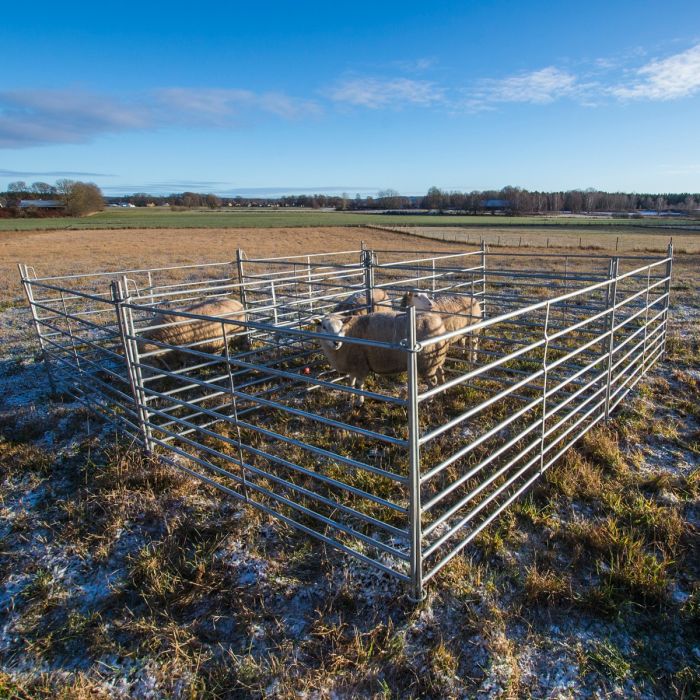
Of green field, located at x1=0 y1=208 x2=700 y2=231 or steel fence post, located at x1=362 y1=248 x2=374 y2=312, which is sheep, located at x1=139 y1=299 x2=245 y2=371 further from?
green field, located at x1=0 y1=208 x2=700 y2=231

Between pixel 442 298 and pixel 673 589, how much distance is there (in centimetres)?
484

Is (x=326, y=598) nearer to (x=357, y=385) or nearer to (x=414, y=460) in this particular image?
(x=414, y=460)

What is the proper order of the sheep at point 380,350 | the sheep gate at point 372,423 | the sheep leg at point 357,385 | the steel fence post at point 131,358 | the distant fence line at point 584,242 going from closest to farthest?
the sheep gate at point 372,423
the steel fence post at point 131,358
the sheep at point 380,350
the sheep leg at point 357,385
the distant fence line at point 584,242

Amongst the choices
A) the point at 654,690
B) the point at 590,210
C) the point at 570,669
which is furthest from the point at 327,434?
the point at 590,210

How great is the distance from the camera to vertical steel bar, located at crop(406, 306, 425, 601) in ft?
7.97

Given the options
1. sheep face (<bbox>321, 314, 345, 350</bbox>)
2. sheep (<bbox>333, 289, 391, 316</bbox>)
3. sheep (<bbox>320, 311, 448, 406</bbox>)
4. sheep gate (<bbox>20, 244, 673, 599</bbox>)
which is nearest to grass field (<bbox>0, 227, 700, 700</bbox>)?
sheep gate (<bbox>20, 244, 673, 599</bbox>)

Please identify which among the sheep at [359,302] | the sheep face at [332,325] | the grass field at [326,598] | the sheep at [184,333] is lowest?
the grass field at [326,598]

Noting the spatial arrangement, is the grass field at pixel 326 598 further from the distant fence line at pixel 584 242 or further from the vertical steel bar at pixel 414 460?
the distant fence line at pixel 584 242

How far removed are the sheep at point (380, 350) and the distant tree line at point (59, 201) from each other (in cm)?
11100

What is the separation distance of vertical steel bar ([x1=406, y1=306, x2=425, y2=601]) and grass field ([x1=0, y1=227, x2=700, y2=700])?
0.83 feet

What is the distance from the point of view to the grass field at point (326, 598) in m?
2.56

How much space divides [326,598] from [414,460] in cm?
127

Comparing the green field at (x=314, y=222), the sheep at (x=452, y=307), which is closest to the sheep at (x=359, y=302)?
the sheep at (x=452, y=307)

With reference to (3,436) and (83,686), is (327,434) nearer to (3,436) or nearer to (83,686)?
(83,686)
